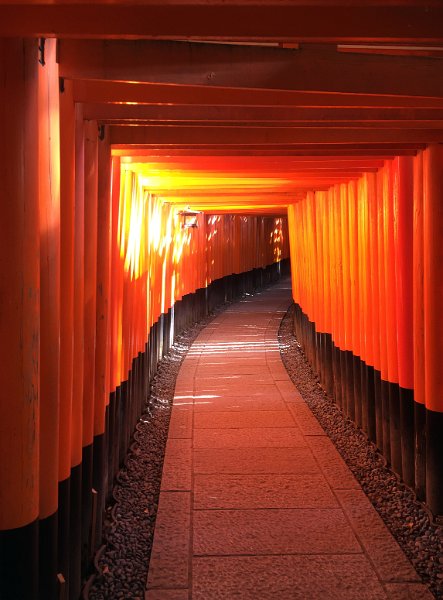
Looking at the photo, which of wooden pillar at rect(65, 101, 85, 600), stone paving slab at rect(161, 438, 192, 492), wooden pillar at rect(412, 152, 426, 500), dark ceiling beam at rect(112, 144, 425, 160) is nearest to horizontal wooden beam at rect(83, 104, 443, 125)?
wooden pillar at rect(65, 101, 85, 600)

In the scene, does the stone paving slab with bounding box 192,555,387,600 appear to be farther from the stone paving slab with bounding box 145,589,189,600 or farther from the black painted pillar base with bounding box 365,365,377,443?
the black painted pillar base with bounding box 365,365,377,443

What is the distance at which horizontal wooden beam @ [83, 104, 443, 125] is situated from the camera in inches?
182

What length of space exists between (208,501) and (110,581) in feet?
4.64

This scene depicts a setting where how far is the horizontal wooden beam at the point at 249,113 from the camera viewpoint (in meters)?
4.63

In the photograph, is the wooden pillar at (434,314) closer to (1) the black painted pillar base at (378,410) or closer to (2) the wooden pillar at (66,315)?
(1) the black painted pillar base at (378,410)

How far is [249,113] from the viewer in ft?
15.4

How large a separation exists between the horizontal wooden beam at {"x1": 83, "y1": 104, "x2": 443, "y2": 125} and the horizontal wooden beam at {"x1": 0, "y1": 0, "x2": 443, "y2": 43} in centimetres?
169

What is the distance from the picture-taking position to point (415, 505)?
5836 mm

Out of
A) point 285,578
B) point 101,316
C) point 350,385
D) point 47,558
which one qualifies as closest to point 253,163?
point 101,316

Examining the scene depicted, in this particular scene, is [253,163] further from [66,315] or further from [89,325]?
[66,315]

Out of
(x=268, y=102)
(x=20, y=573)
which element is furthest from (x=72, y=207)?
(x=20, y=573)

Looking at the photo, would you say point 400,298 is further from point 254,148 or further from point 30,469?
point 30,469

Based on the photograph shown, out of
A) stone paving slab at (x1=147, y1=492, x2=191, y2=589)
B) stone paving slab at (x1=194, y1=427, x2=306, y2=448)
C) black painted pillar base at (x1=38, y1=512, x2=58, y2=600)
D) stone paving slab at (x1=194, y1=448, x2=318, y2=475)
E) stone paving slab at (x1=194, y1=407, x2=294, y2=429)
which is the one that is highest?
black painted pillar base at (x1=38, y1=512, x2=58, y2=600)

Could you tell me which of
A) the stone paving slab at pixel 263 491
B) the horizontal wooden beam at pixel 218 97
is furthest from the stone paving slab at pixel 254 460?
the horizontal wooden beam at pixel 218 97
